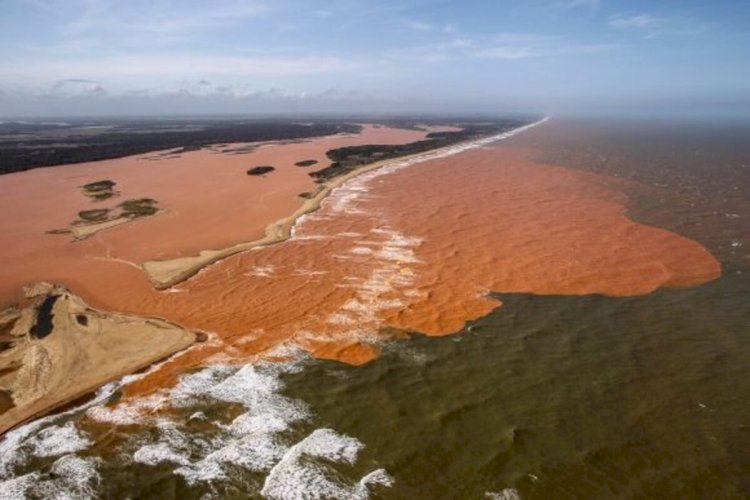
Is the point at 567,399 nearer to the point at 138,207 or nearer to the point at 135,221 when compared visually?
the point at 135,221

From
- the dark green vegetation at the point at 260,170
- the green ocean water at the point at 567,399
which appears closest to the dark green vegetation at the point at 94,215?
the dark green vegetation at the point at 260,170

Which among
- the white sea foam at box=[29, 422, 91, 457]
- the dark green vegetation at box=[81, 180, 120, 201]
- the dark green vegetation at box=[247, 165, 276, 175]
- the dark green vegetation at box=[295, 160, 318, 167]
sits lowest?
the white sea foam at box=[29, 422, 91, 457]

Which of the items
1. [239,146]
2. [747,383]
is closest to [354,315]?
[747,383]

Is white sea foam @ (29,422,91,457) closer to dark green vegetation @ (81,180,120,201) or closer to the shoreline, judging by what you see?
the shoreline

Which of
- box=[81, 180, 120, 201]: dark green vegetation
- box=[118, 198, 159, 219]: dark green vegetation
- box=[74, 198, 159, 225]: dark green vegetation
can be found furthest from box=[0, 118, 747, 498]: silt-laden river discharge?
box=[81, 180, 120, 201]: dark green vegetation

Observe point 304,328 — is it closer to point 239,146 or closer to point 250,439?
point 250,439

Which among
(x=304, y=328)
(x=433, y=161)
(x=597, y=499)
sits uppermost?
(x=433, y=161)

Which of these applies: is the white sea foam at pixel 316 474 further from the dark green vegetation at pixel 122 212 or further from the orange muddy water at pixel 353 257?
the dark green vegetation at pixel 122 212
